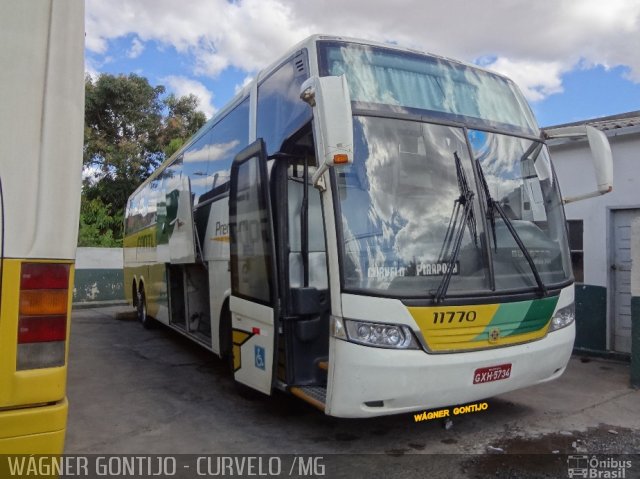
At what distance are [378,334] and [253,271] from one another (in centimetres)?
155

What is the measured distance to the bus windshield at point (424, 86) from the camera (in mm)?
4570

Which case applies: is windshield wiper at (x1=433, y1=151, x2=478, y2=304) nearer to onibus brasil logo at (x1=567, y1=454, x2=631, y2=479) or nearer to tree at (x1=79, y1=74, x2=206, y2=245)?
onibus brasil logo at (x1=567, y1=454, x2=631, y2=479)

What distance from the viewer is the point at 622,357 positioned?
7.75m

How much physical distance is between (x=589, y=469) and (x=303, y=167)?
330 centimetres

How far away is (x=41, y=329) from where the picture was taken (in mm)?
2525

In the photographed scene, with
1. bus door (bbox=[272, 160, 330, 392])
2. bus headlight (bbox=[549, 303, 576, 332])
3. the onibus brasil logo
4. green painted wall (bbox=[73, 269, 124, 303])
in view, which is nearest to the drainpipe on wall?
bus headlight (bbox=[549, 303, 576, 332])

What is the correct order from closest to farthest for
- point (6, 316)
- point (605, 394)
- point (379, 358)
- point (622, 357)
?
point (6, 316) < point (379, 358) < point (605, 394) < point (622, 357)

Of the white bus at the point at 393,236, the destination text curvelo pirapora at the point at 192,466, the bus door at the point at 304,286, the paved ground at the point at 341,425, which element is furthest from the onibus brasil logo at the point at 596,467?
the bus door at the point at 304,286

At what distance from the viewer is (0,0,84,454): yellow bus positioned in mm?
2445

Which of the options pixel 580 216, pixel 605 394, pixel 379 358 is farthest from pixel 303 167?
pixel 580 216

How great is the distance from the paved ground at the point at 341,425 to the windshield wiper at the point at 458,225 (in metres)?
1.46

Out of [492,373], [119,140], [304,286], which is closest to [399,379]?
[492,373]

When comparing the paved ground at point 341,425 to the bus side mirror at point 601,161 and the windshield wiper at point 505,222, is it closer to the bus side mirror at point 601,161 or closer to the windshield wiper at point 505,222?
the windshield wiper at point 505,222

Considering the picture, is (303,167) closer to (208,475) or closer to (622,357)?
(208,475)
